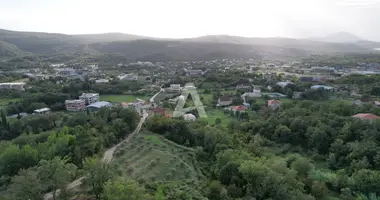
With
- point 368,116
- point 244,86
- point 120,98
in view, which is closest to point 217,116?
point 368,116

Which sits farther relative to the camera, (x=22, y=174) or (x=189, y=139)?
(x=189, y=139)

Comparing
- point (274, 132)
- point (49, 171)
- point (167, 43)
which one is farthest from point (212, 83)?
point (167, 43)

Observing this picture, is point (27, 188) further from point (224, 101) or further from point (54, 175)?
point (224, 101)

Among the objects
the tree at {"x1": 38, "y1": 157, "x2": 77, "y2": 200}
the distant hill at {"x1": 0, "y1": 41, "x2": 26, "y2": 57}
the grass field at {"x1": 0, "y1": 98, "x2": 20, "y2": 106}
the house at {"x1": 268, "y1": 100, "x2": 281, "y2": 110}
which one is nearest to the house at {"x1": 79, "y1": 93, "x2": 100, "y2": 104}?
the grass field at {"x1": 0, "y1": 98, "x2": 20, "y2": 106}

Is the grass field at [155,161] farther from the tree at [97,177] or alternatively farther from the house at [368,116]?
the house at [368,116]

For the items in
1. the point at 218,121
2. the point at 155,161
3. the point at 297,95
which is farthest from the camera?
the point at 297,95

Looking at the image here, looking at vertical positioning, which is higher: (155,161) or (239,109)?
(239,109)

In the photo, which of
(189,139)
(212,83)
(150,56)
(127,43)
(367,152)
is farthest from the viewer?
(127,43)

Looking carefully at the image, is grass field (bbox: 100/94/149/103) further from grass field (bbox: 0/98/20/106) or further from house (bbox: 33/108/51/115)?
grass field (bbox: 0/98/20/106)

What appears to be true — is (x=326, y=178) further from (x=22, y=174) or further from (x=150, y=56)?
(x=150, y=56)
